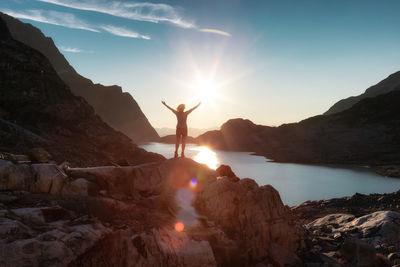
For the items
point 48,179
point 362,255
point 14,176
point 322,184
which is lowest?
point 322,184

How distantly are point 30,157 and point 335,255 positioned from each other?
496 inches

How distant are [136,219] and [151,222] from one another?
444mm

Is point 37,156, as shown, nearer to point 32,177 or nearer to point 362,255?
point 32,177

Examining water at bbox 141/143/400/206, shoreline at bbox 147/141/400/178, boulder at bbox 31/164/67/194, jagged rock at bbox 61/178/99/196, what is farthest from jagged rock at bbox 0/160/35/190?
shoreline at bbox 147/141/400/178

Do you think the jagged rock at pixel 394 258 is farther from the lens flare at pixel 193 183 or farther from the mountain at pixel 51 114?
the mountain at pixel 51 114

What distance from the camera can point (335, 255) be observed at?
36.4 feet

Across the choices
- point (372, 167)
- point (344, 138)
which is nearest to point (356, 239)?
point (372, 167)

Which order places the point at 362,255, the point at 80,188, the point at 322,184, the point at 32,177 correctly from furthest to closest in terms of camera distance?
the point at 322,184 < the point at 362,255 < the point at 80,188 < the point at 32,177

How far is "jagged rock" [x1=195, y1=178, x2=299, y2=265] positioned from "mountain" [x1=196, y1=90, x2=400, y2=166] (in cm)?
9467

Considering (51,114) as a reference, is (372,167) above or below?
below

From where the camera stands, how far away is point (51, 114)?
2600 centimetres

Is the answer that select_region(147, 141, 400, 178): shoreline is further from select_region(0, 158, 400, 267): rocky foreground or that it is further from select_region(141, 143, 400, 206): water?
select_region(0, 158, 400, 267): rocky foreground

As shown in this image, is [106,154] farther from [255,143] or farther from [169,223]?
[255,143]

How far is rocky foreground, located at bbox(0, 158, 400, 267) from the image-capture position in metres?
5.68
